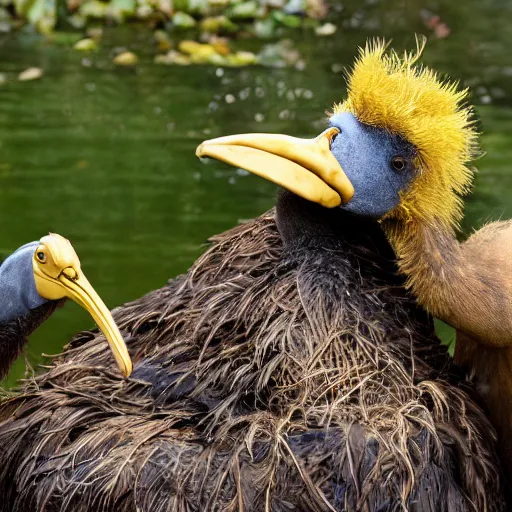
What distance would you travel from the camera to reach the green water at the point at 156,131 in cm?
436

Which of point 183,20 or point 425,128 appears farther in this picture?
point 183,20

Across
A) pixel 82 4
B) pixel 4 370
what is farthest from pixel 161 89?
pixel 4 370

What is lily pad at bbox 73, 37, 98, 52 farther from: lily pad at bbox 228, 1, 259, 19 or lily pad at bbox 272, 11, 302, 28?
lily pad at bbox 272, 11, 302, 28

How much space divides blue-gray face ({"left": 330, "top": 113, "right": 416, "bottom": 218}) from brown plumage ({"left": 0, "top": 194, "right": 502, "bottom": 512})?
141mm

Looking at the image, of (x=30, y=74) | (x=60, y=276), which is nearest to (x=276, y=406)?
(x=60, y=276)

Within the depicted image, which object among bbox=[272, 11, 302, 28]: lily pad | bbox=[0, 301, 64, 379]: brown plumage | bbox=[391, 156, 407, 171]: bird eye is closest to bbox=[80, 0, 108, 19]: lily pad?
bbox=[272, 11, 302, 28]: lily pad

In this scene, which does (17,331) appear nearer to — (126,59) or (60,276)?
(60,276)

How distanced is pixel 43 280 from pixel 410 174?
3.05 ft

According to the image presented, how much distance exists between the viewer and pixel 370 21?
22.4ft

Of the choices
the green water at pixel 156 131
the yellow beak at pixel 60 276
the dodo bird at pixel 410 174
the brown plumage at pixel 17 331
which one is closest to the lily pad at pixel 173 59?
the green water at pixel 156 131

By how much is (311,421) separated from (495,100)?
389 centimetres

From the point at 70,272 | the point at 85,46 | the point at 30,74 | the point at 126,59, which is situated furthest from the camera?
the point at 85,46

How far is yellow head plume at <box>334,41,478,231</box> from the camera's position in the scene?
231cm

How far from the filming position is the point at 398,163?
2344 millimetres
